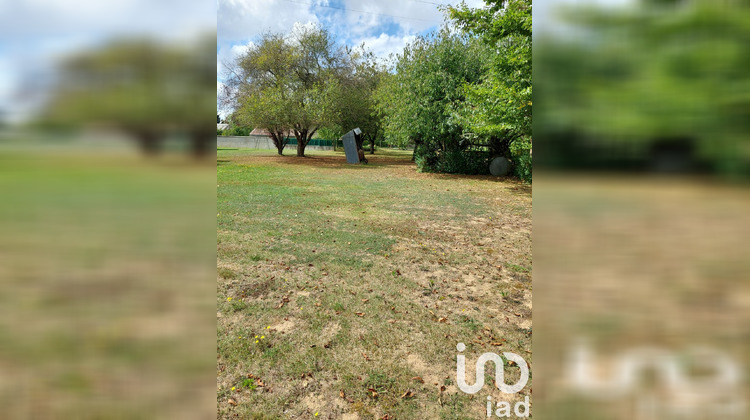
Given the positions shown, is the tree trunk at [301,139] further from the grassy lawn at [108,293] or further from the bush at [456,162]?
the grassy lawn at [108,293]

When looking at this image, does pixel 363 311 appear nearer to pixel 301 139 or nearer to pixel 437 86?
pixel 437 86

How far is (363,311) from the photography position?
135 inches

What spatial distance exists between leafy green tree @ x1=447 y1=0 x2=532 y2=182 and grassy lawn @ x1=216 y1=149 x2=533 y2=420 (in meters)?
2.17

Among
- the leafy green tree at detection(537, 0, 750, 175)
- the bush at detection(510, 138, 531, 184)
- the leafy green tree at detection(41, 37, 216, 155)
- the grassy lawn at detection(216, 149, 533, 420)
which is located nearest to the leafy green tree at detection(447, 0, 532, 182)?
the bush at detection(510, 138, 531, 184)

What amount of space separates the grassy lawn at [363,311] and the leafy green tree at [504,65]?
2168 millimetres

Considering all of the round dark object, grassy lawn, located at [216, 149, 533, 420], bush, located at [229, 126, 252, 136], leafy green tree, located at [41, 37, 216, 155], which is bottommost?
grassy lawn, located at [216, 149, 533, 420]

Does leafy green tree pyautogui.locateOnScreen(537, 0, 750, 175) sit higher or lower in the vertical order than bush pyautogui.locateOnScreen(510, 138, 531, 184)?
lower

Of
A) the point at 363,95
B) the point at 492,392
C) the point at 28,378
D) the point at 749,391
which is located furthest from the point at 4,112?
the point at 363,95

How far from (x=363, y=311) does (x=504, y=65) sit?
6.40 meters

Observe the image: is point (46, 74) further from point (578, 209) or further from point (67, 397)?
point (67, 397)

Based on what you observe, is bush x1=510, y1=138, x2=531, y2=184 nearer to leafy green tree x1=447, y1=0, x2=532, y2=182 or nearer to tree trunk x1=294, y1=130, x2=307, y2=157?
leafy green tree x1=447, y1=0, x2=532, y2=182

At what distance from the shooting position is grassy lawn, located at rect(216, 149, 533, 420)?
2.28 metres

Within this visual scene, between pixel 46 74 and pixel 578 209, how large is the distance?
104 centimetres

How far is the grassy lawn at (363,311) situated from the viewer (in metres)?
2.28
